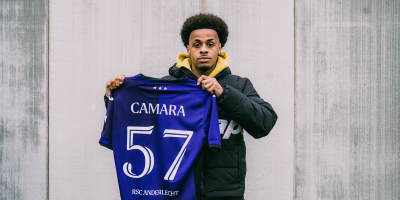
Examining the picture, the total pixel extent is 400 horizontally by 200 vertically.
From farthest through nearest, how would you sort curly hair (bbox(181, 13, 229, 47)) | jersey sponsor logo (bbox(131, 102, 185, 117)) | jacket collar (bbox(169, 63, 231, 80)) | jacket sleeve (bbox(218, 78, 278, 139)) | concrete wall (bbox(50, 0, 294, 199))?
concrete wall (bbox(50, 0, 294, 199))
curly hair (bbox(181, 13, 229, 47))
jacket collar (bbox(169, 63, 231, 80))
jersey sponsor logo (bbox(131, 102, 185, 117))
jacket sleeve (bbox(218, 78, 278, 139))

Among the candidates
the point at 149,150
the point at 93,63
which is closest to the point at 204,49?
the point at 149,150

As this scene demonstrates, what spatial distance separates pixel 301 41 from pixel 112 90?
6.86ft

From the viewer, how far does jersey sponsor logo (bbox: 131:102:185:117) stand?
1.79 metres

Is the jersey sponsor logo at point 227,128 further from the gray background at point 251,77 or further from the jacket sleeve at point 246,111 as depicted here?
the gray background at point 251,77

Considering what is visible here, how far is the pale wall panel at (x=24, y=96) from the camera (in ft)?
9.21

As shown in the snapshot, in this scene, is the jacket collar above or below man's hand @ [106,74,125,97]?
above

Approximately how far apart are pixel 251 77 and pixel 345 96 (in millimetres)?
1080

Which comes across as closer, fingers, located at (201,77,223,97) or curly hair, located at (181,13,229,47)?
fingers, located at (201,77,223,97)

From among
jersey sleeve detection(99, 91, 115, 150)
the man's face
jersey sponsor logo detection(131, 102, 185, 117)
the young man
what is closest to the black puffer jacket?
the young man

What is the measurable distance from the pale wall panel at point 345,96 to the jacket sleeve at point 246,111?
3.89 ft

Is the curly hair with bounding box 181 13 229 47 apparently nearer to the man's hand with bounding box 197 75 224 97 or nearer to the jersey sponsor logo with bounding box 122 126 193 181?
the man's hand with bounding box 197 75 224 97

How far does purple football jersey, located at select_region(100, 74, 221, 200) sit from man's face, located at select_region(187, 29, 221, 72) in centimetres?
21

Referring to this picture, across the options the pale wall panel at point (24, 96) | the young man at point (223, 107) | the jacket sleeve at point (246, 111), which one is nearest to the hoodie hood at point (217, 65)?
the young man at point (223, 107)

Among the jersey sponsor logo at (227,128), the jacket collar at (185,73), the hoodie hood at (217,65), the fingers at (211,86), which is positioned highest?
the hoodie hood at (217,65)
